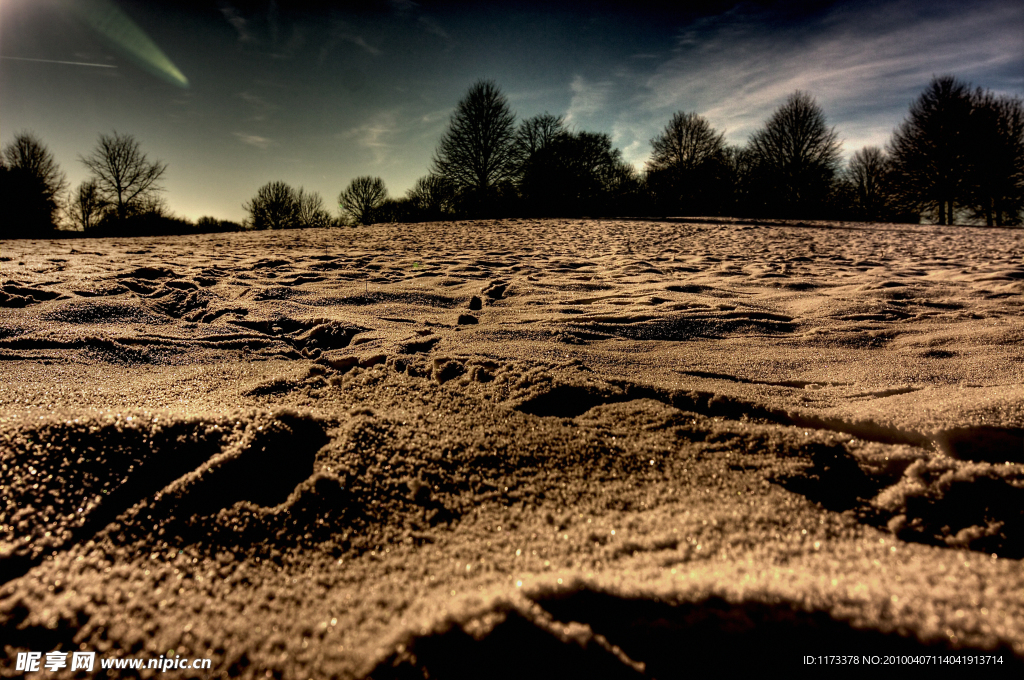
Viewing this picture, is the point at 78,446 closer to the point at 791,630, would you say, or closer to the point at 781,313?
the point at 791,630

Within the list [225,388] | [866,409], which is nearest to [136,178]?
[225,388]

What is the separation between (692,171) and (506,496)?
25299 mm

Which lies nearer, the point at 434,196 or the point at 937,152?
the point at 937,152

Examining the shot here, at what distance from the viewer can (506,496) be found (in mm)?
1105

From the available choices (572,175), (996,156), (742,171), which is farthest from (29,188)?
(996,156)

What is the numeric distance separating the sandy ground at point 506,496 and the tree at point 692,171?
74.0ft

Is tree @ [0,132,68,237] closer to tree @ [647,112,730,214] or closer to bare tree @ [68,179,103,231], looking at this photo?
bare tree @ [68,179,103,231]

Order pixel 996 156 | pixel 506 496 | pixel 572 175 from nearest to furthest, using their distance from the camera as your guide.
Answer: pixel 506 496 → pixel 996 156 → pixel 572 175

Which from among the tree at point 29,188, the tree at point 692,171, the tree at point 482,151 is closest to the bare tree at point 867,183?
the tree at point 692,171

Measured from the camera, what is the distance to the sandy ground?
27.3 inches

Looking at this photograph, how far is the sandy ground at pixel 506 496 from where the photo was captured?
694mm

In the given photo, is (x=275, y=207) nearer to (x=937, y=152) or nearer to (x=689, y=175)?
(x=689, y=175)

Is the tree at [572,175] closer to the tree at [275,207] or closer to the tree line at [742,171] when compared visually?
the tree line at [742,171]

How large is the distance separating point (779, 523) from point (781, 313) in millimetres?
2315
